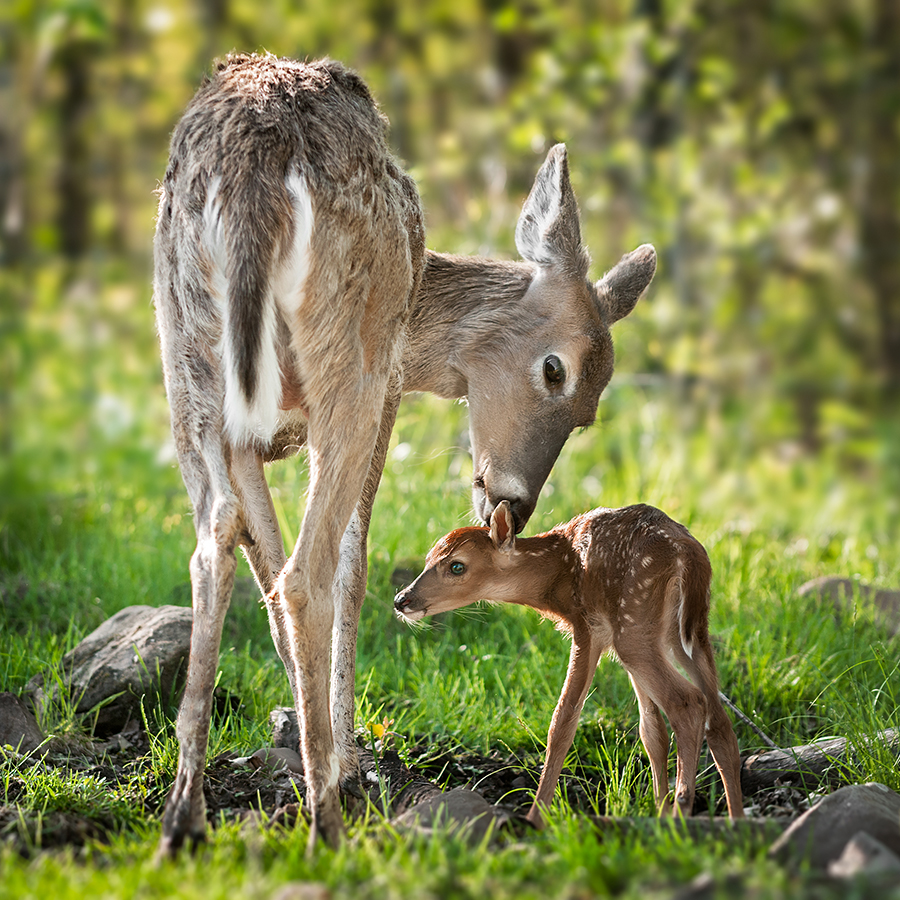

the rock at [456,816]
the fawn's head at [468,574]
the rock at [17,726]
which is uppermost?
the fawn's head at [468,574]

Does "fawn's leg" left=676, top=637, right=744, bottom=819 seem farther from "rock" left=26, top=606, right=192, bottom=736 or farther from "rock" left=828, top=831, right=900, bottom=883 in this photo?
"rock" left=26, top=606, right=192, bottom=736

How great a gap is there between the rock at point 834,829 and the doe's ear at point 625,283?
8.14 ft

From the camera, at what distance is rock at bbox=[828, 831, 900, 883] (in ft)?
7.86

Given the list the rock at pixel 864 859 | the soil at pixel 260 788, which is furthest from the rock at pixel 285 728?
the rock at pixel 864 859

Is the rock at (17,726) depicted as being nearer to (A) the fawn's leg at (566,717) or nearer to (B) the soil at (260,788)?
(B) the soil at (260,788)

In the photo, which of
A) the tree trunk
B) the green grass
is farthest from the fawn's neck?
the tree trunk

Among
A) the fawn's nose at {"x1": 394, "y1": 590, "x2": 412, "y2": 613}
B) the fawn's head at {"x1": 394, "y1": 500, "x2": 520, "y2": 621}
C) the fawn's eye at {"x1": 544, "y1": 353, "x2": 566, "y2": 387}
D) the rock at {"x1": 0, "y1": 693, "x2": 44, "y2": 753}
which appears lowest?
the rock at {"x1": 0, "y1": 693, "x2": 44, "y2": 753}

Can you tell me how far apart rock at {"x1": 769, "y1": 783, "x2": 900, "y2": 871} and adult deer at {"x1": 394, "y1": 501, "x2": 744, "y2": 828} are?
1.98 feet

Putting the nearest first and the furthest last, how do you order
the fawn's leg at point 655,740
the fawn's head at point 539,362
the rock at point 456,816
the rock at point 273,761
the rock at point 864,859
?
the rock at point 864,859
the rock at point 456,816
the fawn's leg at point 655,740
the rock at point 273,761
the fawn's head at point 539,362

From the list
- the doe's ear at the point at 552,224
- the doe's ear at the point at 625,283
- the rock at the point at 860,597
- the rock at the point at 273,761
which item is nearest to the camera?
the rock at the point at 273,761

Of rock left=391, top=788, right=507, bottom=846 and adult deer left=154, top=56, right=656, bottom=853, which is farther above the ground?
adult deer left=154, top=56, right=656, bottom=853

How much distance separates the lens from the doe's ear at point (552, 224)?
4465 millimetres

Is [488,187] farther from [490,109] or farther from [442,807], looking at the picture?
[442,807]

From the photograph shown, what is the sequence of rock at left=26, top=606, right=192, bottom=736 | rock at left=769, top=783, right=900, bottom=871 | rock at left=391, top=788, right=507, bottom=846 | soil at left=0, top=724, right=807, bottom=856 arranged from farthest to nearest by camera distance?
rock at left=26, top=606, right=192, bottom=736 < soil at left=0, top=724, right=807, bottom=856 < rock at left=391, top=788, right=507, bottom=846 < rock at left=769, top=783, right=900, bottom=871
